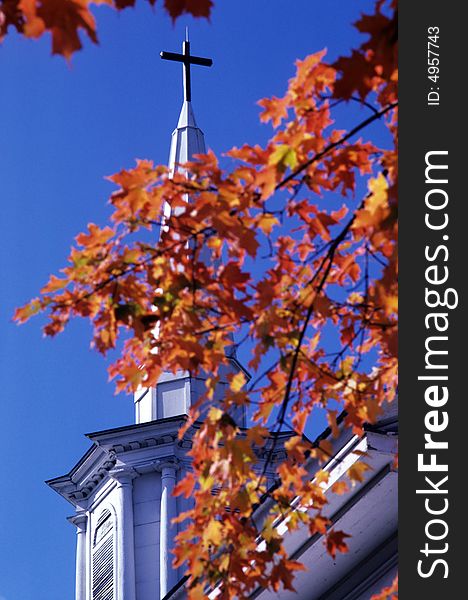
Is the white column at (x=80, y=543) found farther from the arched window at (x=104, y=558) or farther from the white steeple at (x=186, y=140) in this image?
the white steeple at (x=186, y=140)

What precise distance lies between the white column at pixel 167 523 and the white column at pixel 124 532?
51 centimetres

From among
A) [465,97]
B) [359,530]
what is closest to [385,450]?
[359,530]

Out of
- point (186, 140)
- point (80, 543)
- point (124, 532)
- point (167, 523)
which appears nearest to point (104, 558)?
point (80, 543)

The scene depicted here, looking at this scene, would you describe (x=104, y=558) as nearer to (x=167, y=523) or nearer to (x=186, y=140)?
(x=167, y=523)

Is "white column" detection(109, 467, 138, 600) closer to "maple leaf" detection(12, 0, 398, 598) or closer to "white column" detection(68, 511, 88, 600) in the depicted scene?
"white column" detection(68, 511, 88, 600)

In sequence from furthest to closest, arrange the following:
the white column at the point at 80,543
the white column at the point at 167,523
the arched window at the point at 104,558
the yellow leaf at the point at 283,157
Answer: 1. the white column at the point at 80,543
2. the arched window at the point at 104,558
3. the white column at the point at 167,523
4. the yellow leaf at the point at 283,157

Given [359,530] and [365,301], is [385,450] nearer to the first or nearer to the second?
[359,530]

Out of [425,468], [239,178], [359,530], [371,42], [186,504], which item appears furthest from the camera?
[186,504]

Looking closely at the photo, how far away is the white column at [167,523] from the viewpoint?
2158cm

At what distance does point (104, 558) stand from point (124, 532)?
1.15m

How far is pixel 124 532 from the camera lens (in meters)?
22.4

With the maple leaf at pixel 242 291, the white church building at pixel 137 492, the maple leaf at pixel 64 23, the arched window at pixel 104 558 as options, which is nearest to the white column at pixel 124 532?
the white church building at pixel 137 492

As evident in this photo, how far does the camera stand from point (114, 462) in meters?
22.6

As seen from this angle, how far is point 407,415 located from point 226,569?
4.60 ft
